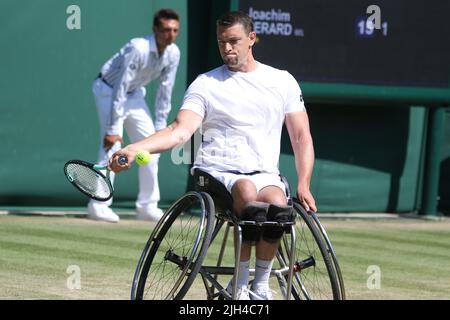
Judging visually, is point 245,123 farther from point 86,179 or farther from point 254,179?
point 86,179

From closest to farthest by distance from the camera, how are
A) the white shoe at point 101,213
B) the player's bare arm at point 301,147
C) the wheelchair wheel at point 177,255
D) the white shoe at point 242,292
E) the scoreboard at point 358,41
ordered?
1. the wheelchair wheel at point 177,255
2. the white shoe at point 242,292
3. the player's bare arm at point 301,147
4. the white shoe at point 101,213
5. the scoreboard at point 358,41

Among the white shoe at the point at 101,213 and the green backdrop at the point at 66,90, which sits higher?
the green backdrop at the point at 66,90

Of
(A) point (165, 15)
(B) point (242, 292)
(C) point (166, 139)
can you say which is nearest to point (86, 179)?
(C) point (166, 139)

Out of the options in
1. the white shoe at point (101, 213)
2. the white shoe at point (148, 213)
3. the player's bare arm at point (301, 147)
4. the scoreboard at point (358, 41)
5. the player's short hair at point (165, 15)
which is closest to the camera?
the player's bare arm at point (301, 147)

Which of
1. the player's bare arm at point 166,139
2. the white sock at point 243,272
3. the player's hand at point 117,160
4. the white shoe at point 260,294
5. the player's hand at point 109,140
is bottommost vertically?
the player's hand at point 109,140

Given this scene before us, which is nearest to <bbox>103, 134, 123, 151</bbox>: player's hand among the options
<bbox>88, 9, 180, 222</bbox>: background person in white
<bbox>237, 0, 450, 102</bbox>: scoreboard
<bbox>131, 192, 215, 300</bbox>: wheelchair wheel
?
<bbox>88, 9, 180, 222</bbox>: background person in white

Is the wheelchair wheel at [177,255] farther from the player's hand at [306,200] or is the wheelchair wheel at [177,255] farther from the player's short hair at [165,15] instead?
the player's short hair at [165,15]

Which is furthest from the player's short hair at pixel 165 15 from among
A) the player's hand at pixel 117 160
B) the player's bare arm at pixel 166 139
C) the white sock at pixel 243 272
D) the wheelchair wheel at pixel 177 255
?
the player's hand at pixel 117 160

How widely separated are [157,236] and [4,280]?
1728 mm

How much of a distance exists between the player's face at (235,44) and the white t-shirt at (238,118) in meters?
0.08

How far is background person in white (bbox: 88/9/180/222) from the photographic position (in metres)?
10.8

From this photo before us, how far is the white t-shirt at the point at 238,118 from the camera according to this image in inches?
250
